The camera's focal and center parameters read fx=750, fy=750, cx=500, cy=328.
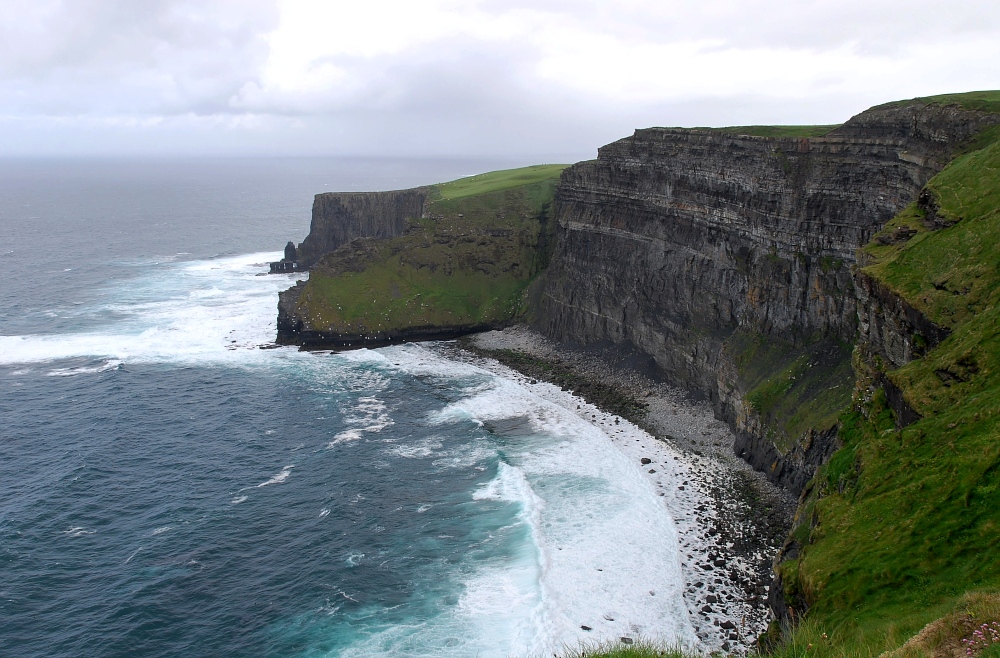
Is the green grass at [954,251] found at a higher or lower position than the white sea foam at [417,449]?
higher

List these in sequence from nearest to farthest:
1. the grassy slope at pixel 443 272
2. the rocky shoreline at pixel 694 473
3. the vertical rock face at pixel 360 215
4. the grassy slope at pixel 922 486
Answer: the grassy slope at pixel 922 486, the rocky shoreline at pixel 694 473, the grassy slope at pixel 443 272, the vertical rock face at pixel 360 215

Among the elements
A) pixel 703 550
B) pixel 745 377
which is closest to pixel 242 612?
pixel 703 550

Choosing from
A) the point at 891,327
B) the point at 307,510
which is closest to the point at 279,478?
the point at 307,510

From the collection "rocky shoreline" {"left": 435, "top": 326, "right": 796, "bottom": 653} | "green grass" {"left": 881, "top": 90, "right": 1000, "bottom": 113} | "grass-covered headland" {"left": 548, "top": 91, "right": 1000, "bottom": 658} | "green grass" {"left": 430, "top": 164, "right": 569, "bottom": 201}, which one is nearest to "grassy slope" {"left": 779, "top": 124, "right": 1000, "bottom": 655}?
"grass-covered headland" {"left": 548, "top": 91, "right": 1000, "bottom": 658}

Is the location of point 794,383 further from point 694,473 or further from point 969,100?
point 969,100

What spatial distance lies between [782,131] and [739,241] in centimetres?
1130

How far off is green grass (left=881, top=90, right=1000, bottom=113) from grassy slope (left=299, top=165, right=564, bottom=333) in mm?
48371

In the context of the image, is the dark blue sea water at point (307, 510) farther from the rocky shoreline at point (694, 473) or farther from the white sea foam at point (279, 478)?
the rocky shoreline at point (694, 473)

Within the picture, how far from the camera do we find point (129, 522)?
47500mm

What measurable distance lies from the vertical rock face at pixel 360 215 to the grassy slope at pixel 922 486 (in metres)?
82.8

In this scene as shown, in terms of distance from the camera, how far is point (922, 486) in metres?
27.6

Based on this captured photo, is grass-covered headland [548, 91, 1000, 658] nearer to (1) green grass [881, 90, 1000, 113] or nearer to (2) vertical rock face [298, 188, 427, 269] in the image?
(1) green grass [881, 90, 1000, 113]

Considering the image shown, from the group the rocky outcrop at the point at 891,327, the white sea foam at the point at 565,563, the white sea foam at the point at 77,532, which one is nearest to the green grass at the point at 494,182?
the white sea foam at the point at 565,563

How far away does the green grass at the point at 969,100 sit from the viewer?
172ft
